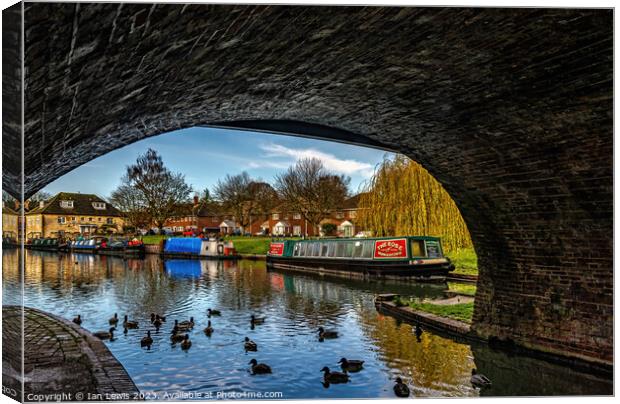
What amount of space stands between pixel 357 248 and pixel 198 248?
64.3 feet

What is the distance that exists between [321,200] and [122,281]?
10501 millimetres

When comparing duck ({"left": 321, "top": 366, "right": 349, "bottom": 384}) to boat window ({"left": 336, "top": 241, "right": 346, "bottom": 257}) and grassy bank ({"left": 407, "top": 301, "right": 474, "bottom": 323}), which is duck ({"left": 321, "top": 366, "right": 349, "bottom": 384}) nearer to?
grassy bank ({"left": 407, "top": 301, "right": 474, "bottom": 323})

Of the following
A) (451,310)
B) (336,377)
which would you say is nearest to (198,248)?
(451,310)

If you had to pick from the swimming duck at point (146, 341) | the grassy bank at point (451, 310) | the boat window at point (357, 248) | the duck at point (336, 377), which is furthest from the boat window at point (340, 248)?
the duck at point (336, 377)

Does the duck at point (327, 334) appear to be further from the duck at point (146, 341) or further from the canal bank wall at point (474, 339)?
the duck at point (146, 341)

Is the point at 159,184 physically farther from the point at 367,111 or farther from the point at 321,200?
the point at 367,111

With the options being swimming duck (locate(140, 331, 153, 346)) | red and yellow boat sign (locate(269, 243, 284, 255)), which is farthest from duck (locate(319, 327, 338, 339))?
red and yellow boat sign (locate(269, 243, 284, 255))

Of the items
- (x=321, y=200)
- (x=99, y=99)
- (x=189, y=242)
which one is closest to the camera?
(x=99, y=99)

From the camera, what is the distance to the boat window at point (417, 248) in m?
20.3

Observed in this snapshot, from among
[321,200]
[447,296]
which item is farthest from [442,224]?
[321,200]

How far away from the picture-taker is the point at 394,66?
4594 millimetres

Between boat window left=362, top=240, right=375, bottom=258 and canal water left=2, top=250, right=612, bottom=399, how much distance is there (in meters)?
1.41

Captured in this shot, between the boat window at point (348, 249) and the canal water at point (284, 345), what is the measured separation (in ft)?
5.14

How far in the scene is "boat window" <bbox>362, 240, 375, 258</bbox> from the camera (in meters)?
22.1
